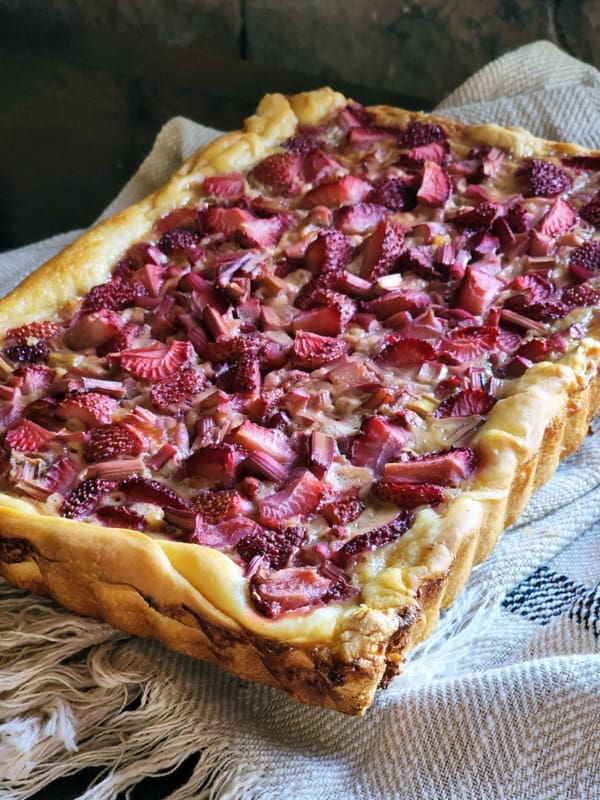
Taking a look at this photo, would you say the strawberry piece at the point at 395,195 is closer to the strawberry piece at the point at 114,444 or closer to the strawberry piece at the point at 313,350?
the strawberry piece at the point at 313,350

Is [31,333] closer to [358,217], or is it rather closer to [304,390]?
[304,390]

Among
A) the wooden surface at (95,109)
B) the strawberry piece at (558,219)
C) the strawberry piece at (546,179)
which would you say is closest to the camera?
the strawberry piece at (558,219)

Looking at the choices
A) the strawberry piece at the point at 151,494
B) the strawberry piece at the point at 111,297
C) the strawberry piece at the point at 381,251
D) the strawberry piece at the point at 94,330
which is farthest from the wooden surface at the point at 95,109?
the strawberry piece at the point at 151,494

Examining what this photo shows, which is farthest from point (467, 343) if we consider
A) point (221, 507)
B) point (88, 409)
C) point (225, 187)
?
point (225, 187)

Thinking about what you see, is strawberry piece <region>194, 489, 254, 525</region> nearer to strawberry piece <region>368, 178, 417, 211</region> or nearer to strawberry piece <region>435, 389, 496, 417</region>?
strawberry piece <region>435, 389, 496, 417</region>

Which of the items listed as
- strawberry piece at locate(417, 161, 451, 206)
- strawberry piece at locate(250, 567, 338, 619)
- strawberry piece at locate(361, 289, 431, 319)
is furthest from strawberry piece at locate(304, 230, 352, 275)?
strawberry piece at locate(250, 567, 338, 619)

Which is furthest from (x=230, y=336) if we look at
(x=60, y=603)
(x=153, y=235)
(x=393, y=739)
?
(x=393, y=739)
